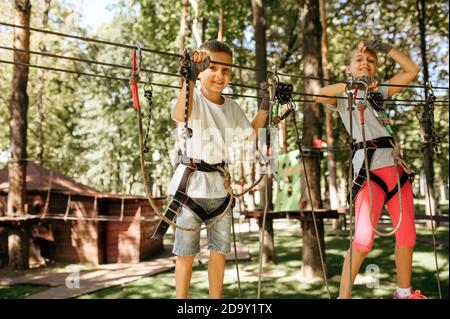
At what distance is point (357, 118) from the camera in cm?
310

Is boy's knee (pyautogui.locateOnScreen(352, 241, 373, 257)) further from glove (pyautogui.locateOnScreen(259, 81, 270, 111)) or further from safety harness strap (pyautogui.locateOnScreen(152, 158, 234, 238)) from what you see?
glove (pyautogui.locateOnScreen(259, 81, 270, 111))

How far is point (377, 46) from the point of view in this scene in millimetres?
2871

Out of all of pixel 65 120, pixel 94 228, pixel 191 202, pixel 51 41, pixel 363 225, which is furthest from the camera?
pixel 65 120

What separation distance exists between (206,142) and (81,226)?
37.5ft

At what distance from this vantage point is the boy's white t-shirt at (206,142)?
2.70 m

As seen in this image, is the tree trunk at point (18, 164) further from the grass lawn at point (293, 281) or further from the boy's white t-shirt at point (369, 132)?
the boy's white t-shirt at point (369, 132)

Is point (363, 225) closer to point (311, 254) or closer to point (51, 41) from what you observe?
point (311, 254)

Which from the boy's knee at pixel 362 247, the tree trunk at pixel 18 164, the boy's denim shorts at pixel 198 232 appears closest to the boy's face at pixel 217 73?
the boy's denim shorts at pixel 198 232

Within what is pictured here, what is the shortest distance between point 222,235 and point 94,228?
1104 cm

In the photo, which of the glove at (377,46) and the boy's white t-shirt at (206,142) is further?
the glove at (377,46)

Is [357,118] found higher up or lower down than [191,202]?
higher up

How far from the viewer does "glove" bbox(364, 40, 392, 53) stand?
2857 millimetres

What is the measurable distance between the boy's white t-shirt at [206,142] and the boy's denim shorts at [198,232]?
0.25 feet
